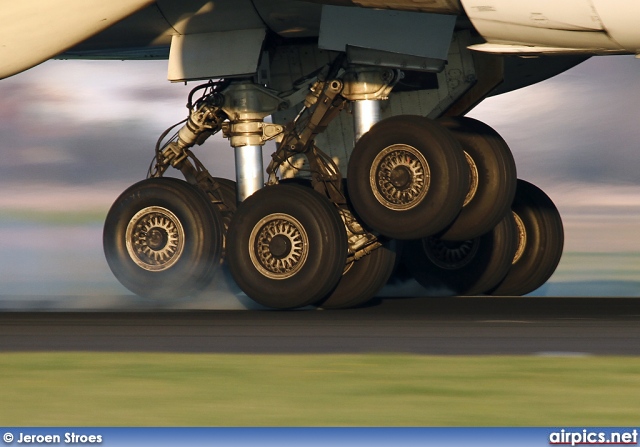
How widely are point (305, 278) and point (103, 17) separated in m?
2.70

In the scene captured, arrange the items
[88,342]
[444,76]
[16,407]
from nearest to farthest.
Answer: [16,407]
[88,342]
[444,76]

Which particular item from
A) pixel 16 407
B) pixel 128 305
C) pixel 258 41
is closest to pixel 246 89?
pixel 258 41

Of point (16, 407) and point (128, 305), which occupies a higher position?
point (128, 305)

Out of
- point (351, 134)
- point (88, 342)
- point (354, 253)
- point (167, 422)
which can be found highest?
point (351, 134)

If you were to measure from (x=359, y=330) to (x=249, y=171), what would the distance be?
3216 mm

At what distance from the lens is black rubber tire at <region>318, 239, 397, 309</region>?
12.2 meters

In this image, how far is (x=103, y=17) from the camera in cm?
1177

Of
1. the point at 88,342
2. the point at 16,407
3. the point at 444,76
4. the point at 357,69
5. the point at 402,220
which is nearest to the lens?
the point at 16,407

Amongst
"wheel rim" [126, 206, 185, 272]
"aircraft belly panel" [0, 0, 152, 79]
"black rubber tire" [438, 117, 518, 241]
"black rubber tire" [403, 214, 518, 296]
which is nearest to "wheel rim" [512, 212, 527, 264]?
"black rubber tire" [403, 214, 518, 296]

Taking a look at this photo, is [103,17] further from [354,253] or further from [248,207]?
[354,253]

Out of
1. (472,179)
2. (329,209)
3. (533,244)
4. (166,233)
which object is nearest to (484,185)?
(472,179)

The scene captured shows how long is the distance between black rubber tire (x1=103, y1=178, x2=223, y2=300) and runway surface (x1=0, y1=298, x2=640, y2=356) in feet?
1.97

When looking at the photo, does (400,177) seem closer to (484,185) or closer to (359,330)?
(484,185)

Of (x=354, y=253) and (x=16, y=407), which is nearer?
(x=16, y=407)
